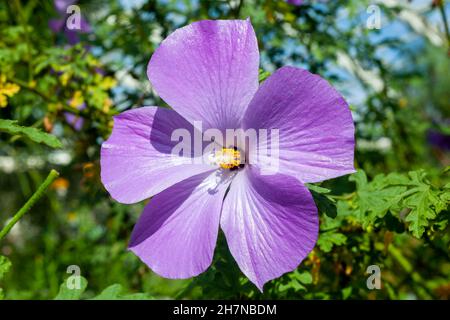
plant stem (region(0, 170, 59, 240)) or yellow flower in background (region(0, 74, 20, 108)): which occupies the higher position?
yellow flower in background (region(0, 74, 20, 108))

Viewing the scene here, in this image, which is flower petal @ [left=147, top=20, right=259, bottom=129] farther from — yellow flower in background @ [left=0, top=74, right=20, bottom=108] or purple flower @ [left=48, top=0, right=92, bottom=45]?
purple flower @ [left=48, top=0, right=92, bottom=45]

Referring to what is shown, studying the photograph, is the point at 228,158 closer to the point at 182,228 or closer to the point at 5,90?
the point at 182,228

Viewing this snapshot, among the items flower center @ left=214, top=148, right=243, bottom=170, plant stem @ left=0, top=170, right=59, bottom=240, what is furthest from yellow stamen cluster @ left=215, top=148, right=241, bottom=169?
plant stem @ left=0, top=170, right=59, bottom=240

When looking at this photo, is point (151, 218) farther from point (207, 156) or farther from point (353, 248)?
point (353, 248)

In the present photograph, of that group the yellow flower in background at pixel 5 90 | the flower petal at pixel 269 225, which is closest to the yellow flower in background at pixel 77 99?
the yellow flower in background at pixel 5 90

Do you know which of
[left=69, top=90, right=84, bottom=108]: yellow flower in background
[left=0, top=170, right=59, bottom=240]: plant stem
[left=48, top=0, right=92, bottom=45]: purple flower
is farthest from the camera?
[left=48, top=0, right=92, bottom=45]: purple flower

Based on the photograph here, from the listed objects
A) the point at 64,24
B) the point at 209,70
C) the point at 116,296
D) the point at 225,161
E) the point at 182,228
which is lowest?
the point at 116,296

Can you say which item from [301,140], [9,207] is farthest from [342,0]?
[9,207]

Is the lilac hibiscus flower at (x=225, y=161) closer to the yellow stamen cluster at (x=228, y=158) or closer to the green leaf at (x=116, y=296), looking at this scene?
the yellow stamen cluster at (x=228, y=158)

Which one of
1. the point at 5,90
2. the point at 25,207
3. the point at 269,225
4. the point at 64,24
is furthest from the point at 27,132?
the point at 64,24
